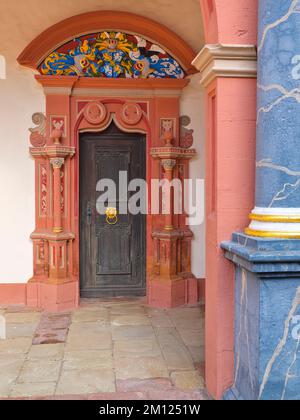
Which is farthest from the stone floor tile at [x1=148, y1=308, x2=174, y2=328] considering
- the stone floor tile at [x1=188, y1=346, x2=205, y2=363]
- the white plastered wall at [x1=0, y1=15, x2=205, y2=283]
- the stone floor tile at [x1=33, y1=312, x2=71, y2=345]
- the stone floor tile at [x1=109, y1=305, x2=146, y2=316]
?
the white plastered wall at [x1=0, y1=15, x2=205, y2=283]

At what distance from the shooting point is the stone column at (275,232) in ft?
8.84

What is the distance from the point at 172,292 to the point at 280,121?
3.50 metres

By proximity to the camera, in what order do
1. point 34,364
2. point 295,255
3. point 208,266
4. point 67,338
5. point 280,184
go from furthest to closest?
point 67,338 < point 34,364 < point 208,266 < point 280,184 < point 295,255

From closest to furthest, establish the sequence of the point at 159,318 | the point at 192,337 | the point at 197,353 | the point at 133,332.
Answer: the point at 197,353
the point at 192,337
the point at 133,332
the point at 159,318

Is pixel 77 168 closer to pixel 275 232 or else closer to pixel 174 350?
pixel 174 350

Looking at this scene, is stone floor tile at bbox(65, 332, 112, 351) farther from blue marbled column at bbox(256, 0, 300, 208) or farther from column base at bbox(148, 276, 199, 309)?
blue marbled column at bbox(256, 0, 300, 208)

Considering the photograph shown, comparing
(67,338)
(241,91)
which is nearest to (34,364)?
(67,338)

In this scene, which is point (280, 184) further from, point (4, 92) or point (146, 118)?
point (4, 92)

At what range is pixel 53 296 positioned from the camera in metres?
5.80

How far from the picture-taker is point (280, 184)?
282 centimetres

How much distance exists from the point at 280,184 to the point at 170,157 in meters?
3.15

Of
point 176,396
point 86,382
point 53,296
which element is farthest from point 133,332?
point 176,396

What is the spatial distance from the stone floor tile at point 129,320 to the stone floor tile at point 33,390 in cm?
161

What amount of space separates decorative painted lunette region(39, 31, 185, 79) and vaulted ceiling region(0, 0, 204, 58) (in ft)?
1.00
